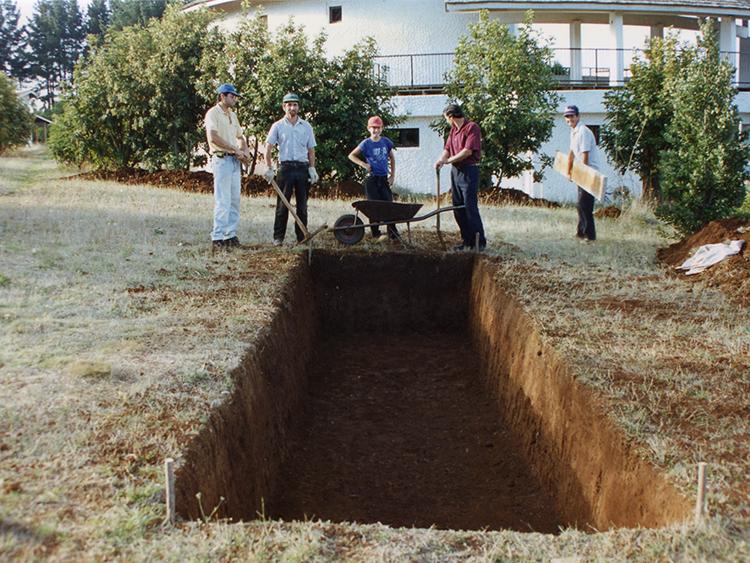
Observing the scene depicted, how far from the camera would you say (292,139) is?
9828 mm

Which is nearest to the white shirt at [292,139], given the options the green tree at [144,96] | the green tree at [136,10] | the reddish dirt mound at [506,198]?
the reddish dirt mound at [506,198]

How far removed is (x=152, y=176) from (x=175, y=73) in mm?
2490

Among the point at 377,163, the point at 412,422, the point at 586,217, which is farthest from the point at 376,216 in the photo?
the point at 412,422

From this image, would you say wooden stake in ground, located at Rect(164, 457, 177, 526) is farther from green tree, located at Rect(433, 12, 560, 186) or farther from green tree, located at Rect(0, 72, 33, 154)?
green tree, located at Rect(0, 72, 33, 154)

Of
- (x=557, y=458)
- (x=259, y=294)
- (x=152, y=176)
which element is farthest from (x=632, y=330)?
(x=152, y=176)

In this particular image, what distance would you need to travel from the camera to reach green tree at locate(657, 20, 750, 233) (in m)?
11.4

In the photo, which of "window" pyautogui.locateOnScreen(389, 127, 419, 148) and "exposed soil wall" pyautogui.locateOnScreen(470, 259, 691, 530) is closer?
"exposed soil wall" pyautogui.locateOnScreen(470, 259, 691, 530)

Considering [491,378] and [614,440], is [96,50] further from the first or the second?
[614,440]

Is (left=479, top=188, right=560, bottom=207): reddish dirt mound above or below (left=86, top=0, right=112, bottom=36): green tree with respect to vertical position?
below

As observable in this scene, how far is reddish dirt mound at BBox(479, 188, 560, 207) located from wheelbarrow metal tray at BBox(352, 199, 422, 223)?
6952 mm

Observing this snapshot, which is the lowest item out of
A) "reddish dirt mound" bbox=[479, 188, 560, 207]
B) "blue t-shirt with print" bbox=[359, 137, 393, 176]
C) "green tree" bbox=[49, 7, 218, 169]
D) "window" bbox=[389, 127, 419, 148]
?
"reddish dirt mound" bbox=[479, 188, 560, 207]

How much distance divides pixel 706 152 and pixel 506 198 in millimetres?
5932

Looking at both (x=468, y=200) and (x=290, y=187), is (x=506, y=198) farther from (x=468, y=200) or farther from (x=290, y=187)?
(x=290, y=187)

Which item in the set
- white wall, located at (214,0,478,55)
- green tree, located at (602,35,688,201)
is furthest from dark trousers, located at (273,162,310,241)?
white wall, located at (214,0,478,55)
